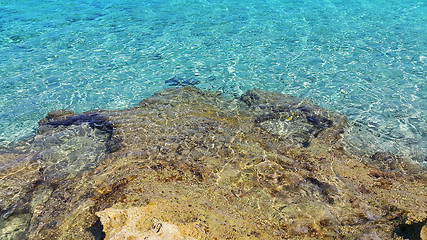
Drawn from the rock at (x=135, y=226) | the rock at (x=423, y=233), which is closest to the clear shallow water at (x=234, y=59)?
the rock at (x=423, y=233)

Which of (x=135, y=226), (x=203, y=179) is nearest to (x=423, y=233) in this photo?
(x=203, y=179)

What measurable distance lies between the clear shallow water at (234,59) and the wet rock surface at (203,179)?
122cm

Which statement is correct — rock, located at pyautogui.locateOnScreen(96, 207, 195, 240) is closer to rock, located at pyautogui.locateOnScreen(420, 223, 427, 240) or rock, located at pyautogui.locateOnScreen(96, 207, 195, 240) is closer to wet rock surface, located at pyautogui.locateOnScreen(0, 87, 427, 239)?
wet rock surface, located at pyautogui.locateOnScreen(0, 87, 427, 239)

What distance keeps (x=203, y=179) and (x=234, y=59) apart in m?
7.28

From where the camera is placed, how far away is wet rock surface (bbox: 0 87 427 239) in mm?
4004

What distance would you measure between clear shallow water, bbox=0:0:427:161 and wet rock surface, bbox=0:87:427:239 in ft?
4.01

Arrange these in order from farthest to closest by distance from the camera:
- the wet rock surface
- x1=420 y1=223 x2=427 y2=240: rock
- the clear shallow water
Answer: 1. the clear shallow water
2. the wet rock surface
3. x1=420 y1=223 x2=427 y2=240: rock

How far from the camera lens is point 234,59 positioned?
1143 cm

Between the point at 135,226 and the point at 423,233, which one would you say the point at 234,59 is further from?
the point at 423,233

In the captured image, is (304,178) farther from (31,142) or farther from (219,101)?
(31,142)

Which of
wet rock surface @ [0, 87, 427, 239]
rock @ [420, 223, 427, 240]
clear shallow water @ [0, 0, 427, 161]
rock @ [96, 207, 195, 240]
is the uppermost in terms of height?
rock @ [420, 223, 427, 240]

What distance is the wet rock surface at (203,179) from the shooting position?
13.1 ft

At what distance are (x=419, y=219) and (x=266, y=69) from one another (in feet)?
24.1

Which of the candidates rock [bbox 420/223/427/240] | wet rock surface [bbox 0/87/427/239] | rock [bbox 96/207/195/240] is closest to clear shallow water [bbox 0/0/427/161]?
wet rock surface [bbox 0/87/427/239]
